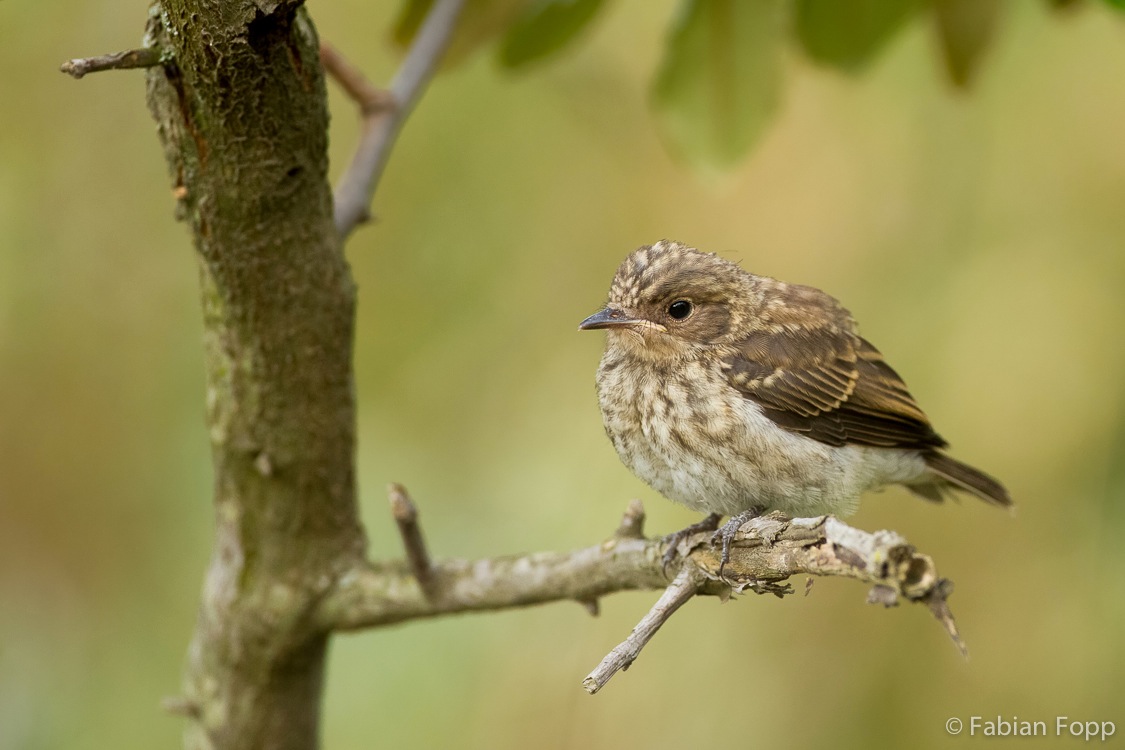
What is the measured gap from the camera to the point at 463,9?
3.39m

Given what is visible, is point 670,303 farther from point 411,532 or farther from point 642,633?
point 642,633

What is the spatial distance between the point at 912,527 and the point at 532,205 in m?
2.30

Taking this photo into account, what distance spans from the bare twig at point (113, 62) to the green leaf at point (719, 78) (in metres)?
1.34

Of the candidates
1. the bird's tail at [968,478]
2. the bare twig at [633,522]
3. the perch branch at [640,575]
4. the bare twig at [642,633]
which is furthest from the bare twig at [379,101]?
the bird's tail at [968,478]

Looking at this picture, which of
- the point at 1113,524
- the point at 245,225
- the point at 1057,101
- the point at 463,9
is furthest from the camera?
the point at 1057,101

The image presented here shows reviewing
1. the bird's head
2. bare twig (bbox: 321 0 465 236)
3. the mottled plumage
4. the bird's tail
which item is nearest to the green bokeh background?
the bird's tail

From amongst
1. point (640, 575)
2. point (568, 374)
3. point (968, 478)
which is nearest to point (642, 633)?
point (640, 575)

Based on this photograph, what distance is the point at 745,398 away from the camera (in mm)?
3234

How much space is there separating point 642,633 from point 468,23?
6.60ft

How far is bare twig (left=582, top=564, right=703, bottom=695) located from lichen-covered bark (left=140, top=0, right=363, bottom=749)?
1.18m

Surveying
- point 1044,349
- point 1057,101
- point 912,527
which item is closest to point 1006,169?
point 1057,101

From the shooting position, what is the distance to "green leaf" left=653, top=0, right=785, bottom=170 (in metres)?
2.89

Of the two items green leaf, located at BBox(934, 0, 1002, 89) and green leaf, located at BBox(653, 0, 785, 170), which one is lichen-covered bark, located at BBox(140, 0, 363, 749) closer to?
green leaf, located at BBox(653, 0, 785, 170)

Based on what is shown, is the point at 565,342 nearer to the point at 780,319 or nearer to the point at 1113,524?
the point at 780,319
